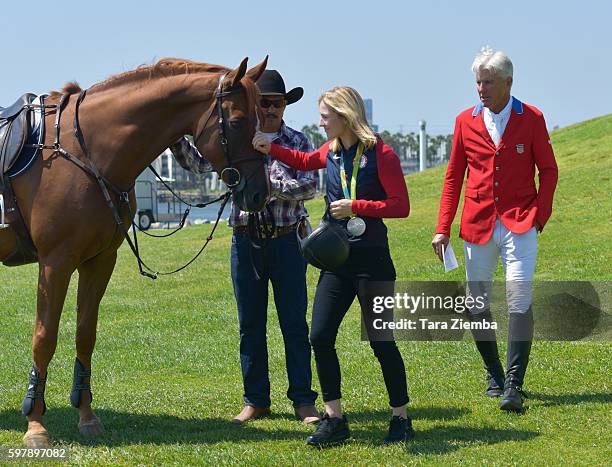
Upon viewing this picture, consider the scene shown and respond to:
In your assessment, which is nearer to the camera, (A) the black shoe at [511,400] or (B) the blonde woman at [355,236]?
(B) the blonde woman at [355,236]

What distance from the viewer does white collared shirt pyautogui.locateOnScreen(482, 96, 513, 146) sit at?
6.75 meters

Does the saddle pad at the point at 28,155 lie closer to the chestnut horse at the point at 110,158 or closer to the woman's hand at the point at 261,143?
the chestnut horse at the point at 110,158

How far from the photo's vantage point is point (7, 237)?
6.21 metres

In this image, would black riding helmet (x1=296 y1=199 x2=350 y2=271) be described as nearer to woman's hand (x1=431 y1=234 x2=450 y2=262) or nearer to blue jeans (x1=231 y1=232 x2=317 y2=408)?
blue jeans (x1=231 y1=232 x2=317 y2=408)

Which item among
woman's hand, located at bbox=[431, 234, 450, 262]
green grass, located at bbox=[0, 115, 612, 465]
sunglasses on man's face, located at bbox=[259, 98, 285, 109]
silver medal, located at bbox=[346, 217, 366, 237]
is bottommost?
green grass, located at bbox=[0, 115, 612, 465]

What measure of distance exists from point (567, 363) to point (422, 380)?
4.46 ft

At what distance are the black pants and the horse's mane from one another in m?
1.55

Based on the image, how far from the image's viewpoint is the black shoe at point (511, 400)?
21.5ft

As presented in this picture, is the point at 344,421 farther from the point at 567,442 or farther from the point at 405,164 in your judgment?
the point at 405,164

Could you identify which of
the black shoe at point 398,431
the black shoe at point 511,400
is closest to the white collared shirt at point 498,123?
the black shoe at point 511,400

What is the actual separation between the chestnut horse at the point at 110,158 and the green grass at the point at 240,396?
991 millimetres
